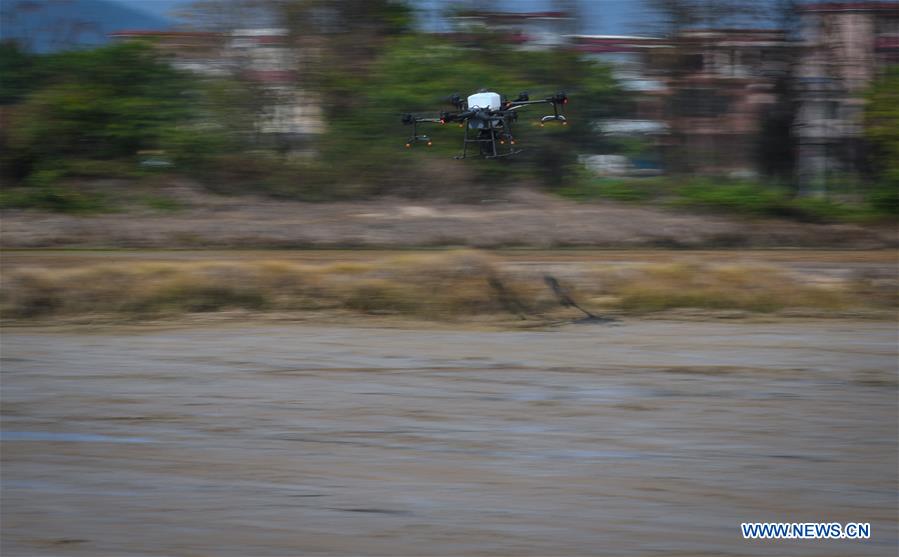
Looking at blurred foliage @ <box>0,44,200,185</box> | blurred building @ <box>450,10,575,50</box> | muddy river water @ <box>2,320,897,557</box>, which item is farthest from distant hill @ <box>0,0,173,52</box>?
muddy river water @ <box>2,320,897,557</box>

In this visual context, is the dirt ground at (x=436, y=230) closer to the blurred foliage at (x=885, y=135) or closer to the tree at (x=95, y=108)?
the blurred foliage at (x=885, y=135)

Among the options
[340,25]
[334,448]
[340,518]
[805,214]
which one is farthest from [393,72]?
[340,518]

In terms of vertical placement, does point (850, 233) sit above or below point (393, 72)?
below

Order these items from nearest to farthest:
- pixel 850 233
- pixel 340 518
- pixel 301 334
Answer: pixel 340 518
pixel 301 334
pixel 850 233

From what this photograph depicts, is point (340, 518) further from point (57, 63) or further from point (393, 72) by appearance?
point (57, 63)

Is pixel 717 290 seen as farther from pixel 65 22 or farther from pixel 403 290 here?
pixel 65 22

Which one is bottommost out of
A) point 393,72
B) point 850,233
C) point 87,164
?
point 850,233
